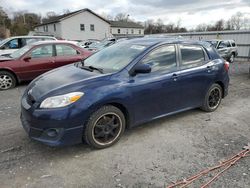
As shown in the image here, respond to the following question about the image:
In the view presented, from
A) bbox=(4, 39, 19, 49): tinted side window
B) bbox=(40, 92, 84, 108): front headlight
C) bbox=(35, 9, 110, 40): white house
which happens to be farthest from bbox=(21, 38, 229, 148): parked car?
bbox=(35, 9, 110, 40): white house

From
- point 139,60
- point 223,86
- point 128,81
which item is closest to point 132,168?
point 128,81

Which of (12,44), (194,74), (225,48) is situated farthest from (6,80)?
(225,48)

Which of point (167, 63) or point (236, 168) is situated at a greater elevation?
point (167, 63)

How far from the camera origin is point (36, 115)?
9.95 feet

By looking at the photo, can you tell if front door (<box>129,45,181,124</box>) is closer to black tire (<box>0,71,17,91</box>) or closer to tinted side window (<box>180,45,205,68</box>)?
tinted side window (<box>180,45,205,68</box>)

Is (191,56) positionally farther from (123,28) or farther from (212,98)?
(123,28)

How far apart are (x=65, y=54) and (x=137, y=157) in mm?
5612

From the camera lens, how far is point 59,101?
9.95ft

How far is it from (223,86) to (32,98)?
4.09m

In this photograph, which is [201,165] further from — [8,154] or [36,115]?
[8,154]

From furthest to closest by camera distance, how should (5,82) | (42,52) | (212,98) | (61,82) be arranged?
1. (42,52)
2. (5,82)
3. (212,98)
4. (61,82)

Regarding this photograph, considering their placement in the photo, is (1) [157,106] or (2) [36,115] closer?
(2) [36,115]

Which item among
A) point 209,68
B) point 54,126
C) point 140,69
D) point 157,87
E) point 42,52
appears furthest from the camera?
point 42,52

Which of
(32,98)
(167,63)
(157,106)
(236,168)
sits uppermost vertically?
(167,63)
